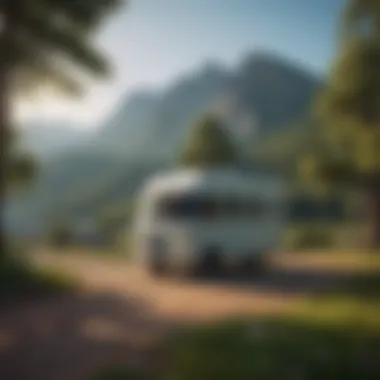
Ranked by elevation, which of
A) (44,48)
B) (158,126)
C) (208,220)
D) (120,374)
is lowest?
(120,374)

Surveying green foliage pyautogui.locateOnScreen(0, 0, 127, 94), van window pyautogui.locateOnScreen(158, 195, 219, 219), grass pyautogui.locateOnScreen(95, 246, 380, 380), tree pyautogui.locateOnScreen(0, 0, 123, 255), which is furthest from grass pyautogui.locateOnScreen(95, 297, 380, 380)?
green foliage pyautogui.locateOnScreen(0, 0, 127, 94)

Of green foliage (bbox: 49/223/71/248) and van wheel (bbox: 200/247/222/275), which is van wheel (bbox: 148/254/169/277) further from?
green foliage (bbox: 49/223/71/248)

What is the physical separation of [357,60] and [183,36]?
911mm

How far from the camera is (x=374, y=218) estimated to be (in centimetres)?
Answer: 307

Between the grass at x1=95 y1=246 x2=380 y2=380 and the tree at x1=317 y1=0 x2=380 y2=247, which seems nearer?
the grass at x1=95 y1=246 x2=380 y2=380

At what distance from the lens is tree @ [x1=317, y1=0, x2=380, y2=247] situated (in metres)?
3.18

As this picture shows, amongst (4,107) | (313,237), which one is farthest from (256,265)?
(4,107)

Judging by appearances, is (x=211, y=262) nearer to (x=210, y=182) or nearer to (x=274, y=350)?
(x=210, y=182)

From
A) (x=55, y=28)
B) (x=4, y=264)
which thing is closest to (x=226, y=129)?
(x=55, y=28)

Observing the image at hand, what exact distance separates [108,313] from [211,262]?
65 cm

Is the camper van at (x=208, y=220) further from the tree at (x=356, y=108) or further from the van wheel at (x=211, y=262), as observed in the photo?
the tree at (x=356, y=108)

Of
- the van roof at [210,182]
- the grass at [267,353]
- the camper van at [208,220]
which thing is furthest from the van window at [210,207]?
the grass at [267,353]

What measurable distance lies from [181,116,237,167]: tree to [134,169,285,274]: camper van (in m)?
0.09

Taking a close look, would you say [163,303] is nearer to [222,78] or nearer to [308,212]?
[308,212]
